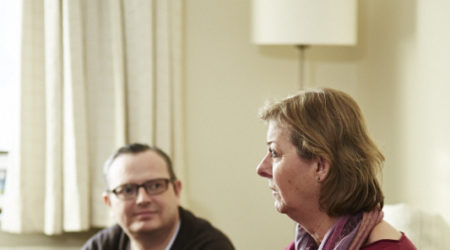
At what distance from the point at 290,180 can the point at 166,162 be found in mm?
1164

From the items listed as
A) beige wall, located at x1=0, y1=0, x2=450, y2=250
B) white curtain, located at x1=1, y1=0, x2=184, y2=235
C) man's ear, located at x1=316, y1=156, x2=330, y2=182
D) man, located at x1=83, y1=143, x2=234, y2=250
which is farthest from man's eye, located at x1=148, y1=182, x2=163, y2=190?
man's ear, located at x1=316, y1=156, x2=330, y2=182

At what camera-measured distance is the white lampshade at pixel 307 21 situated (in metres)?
3.03

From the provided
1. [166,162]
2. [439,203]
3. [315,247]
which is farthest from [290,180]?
[439,203]

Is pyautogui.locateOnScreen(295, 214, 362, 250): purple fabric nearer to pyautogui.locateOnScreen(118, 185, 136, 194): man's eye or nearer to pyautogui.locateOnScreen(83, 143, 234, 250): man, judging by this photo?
pyautogui.locateOnScreen(83, 143, 234, 250): man

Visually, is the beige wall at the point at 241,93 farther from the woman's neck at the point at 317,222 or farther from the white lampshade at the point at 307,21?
the woman's neck at the point at 317,222

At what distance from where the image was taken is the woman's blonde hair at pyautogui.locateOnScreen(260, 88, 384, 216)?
1452 mm

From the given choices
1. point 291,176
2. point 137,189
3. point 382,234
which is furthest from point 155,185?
point 382,234

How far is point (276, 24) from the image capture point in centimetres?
307

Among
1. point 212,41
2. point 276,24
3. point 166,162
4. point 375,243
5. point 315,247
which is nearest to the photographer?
Result: point 375,243

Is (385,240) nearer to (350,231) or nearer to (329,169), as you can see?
(350,231)

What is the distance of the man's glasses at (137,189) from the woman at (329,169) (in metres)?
1.04

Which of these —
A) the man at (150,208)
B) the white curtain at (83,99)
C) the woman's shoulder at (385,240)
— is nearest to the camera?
the woman's shoulder at (385,240)

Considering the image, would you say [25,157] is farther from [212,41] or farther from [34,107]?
[212,41]

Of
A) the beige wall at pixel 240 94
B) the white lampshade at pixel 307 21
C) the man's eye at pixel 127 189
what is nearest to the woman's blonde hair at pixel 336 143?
the man's eye at pixel 127 189
